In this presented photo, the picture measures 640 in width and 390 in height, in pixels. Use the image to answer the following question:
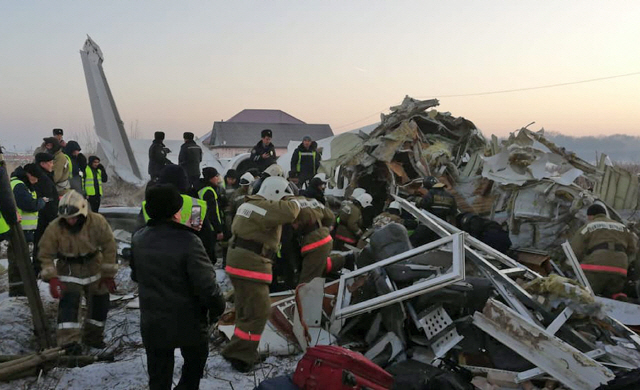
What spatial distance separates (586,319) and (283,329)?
2735 mm

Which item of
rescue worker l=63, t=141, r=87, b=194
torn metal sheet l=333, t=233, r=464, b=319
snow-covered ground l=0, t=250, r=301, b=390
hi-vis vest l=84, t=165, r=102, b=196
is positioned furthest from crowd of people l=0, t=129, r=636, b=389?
hi-vis vest l=84, t=165, r=102, b=196

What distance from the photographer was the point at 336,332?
439 cm

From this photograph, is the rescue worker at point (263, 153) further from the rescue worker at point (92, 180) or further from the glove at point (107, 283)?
the glove at point (107, 283)

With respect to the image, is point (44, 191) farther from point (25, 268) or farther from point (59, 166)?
point (25, 268)

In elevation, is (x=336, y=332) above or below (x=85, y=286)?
below

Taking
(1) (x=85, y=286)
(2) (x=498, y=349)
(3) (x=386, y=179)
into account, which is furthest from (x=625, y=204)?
(1) (x=85, y=286)

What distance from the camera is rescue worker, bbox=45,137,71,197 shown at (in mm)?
7562

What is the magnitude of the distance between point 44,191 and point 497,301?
5733mm

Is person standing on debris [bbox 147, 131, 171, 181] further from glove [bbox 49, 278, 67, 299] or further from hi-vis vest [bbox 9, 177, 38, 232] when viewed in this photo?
glove [bbox 49, 278, 67, 299]

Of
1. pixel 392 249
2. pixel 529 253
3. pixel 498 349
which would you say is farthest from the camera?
pixel 529 253

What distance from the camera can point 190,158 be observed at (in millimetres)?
8695

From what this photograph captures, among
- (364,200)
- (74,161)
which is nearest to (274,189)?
(364,200)

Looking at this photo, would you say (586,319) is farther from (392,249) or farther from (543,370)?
(392,249)

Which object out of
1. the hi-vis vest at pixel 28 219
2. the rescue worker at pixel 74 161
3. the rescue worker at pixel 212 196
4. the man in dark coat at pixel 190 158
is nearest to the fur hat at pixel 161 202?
the rescue worker at pixel 212 196
